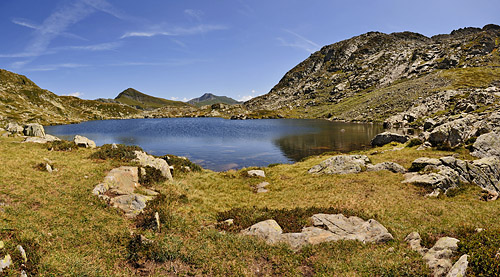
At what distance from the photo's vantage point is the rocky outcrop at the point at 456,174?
2248 centimetres

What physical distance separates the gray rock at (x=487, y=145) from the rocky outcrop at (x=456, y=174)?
7820 mm

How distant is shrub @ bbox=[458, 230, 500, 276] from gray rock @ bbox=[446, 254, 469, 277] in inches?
5.1

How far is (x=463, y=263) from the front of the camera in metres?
8.64

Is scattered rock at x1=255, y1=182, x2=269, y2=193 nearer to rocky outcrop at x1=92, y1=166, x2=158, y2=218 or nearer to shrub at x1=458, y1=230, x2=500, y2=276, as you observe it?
rocky outcrop at x1=92, y1=166, x2=158, y2=218

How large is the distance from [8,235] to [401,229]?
21403 mm

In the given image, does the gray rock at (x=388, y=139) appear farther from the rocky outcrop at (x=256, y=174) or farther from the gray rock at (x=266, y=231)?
the gray rock at (x=266, y=231)

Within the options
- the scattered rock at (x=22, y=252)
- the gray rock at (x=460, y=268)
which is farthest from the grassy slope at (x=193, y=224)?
the gray rock at (x=460, y=268)

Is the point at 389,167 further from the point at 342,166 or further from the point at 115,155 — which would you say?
the point at 115,155

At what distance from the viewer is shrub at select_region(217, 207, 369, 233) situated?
14984 mm

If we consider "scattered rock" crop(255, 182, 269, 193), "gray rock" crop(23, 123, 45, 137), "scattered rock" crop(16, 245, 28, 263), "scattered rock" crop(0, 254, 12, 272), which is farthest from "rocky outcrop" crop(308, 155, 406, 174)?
"gray rock" crop(23, 123, 45, 137)

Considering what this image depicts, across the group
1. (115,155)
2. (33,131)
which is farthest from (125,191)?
(33,131)

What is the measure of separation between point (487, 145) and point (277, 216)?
3526cm

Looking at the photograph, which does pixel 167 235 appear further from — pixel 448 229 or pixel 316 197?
pixel 448 229

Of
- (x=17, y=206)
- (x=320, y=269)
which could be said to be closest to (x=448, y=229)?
(x=320, y=269)
